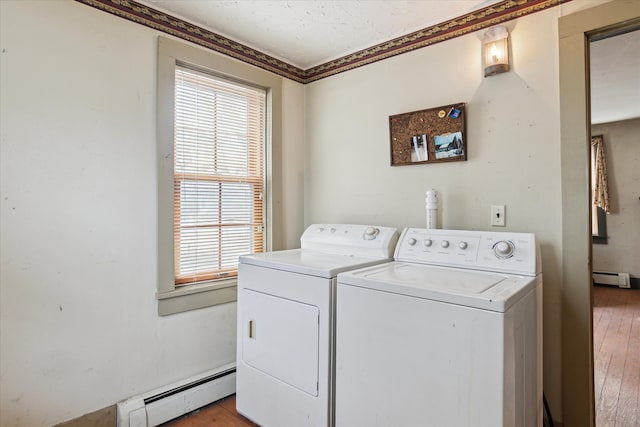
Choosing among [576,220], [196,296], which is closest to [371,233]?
[576,220]

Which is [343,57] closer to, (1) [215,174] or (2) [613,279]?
(1) [215,174]

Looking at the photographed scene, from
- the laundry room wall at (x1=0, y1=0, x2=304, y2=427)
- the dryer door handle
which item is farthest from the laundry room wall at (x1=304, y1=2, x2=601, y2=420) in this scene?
the laundry room wall at (x1=0, y1=0, x2=304, y2=427)

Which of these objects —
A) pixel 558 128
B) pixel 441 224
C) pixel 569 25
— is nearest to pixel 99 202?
pixel 441 224

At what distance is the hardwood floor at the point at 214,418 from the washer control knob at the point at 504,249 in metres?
1.56

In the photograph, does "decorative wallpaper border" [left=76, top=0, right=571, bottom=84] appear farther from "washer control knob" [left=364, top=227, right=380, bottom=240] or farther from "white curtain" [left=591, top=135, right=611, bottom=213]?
"white curtain" [left=591, top=135, right=611, bottom=213]

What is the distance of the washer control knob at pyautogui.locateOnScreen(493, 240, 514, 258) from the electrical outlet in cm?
26

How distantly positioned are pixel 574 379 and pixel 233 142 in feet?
7.49

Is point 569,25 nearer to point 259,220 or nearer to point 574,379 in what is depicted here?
point 574,379

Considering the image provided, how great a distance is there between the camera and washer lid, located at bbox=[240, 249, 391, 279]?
60.9 inches

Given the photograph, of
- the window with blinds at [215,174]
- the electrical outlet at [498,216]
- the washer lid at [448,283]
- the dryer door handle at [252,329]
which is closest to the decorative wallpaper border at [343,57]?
the window with blinds at [215,174]

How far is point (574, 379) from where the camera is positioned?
1566 millimetres

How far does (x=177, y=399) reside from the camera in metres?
1.89

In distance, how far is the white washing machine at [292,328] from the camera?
4.93 feet

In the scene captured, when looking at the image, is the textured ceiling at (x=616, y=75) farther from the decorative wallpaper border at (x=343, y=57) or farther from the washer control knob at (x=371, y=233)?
the washer control knob at (x=371, y=233)
